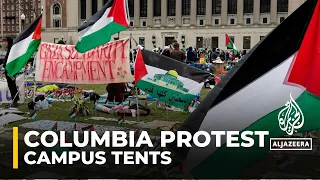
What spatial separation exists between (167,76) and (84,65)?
9.74 ft

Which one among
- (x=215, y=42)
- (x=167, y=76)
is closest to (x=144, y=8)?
(x=215, y=42)

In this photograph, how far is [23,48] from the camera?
1059 cm

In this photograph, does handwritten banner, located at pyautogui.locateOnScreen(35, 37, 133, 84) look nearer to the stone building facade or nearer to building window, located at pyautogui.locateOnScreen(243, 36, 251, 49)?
the stone building facade

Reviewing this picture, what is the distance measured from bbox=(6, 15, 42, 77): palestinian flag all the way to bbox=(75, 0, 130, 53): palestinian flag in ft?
5.99

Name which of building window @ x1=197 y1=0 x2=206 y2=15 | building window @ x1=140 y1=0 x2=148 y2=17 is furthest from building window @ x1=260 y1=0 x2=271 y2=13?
building window @ x1=140 y1=0 x2=148 y2=17

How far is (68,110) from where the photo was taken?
1166 cm

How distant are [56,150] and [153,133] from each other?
2.69 meters

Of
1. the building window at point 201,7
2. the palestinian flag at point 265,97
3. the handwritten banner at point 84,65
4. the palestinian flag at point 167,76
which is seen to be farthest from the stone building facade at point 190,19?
the palestinian flag at point 265,97

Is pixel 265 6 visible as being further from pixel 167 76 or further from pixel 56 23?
pixel 167 76

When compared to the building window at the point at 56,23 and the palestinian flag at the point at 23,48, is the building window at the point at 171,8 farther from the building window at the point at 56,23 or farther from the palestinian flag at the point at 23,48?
the palestinian flag at the point at 23,48

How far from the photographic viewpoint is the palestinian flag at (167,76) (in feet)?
30.5

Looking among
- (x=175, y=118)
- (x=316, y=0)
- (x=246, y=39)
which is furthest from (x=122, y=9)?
(x=246, y=39)

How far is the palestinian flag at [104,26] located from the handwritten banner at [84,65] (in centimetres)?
121

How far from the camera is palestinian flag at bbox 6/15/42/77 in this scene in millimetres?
10484
